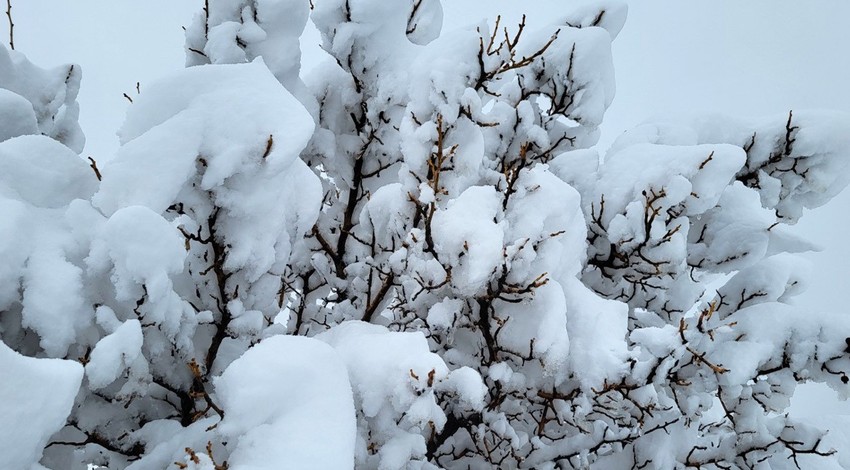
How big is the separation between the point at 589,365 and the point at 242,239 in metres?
1.63

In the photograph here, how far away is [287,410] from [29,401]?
0.70 m

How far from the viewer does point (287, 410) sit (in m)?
1.68

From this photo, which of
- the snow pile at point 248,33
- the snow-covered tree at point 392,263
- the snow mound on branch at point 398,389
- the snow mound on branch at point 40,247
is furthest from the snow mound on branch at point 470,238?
the snow pile at point 248,33

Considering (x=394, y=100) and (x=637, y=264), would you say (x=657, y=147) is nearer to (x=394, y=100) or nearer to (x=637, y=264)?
(x=637, y=264)

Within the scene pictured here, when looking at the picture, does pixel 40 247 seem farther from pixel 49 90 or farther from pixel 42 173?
pixel 49 90

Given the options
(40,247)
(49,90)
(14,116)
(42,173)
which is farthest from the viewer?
(49,90)

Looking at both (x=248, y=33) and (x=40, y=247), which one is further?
(x=248, y=33)

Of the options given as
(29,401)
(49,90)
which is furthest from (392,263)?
(49,90)

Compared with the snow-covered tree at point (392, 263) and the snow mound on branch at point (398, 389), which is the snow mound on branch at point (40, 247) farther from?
the snow mound on branch at point (398, 389)

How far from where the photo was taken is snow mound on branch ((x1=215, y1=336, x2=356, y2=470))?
5.08ft

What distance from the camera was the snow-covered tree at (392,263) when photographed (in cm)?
167

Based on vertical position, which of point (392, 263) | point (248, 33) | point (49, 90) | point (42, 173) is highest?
point (248, 33)

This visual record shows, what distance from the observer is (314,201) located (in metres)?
2.51

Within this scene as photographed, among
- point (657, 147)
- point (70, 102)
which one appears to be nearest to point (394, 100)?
point (657, 147)
